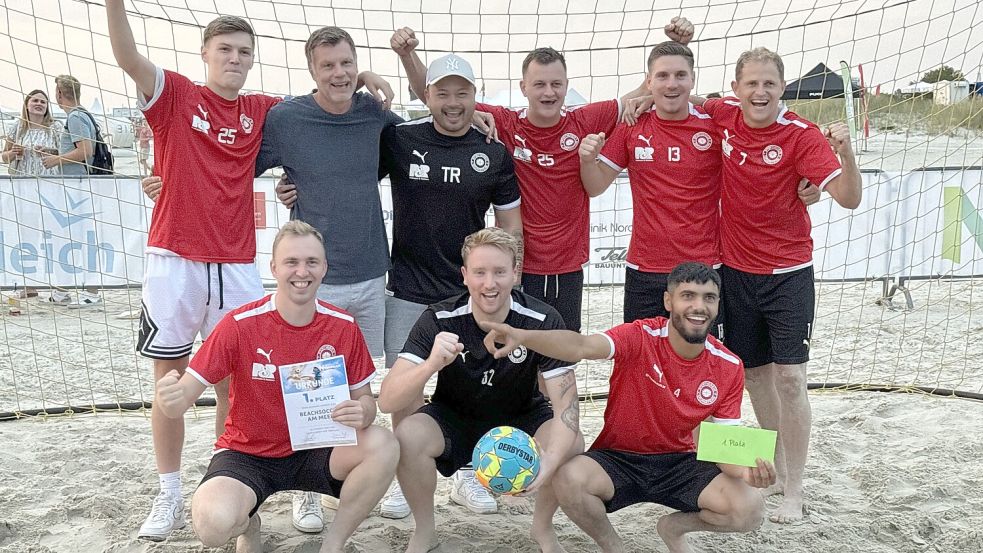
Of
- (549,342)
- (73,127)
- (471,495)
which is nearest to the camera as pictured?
(549,342)

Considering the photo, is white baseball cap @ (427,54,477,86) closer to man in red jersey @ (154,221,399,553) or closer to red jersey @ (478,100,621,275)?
red jersey @ (478,100,621,275)

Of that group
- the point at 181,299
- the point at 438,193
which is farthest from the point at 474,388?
the point at 181,299

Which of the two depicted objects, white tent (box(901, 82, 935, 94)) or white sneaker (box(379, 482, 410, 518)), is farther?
white tent (box(901, 82, 935, 94))

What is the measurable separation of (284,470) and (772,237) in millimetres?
2232

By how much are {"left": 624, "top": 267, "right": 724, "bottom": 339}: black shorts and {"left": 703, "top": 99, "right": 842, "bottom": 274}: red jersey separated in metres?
0.22

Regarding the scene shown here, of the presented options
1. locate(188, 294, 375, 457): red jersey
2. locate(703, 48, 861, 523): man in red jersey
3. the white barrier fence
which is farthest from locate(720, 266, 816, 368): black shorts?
the white barrier fence

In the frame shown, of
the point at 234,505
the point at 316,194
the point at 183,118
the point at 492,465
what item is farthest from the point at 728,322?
the point at 183,118

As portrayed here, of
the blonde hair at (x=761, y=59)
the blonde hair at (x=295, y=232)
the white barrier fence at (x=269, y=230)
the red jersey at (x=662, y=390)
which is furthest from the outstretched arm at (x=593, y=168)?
the white barrier fence at (x=269, y=230)

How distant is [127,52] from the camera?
323cm

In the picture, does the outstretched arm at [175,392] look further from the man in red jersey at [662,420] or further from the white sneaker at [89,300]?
the white sneaker at [89,300]

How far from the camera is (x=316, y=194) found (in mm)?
3590

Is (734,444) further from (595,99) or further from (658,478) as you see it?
(595,99)

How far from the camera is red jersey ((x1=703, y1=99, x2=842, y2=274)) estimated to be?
358 centimetres

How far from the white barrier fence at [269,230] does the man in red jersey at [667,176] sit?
320cm
